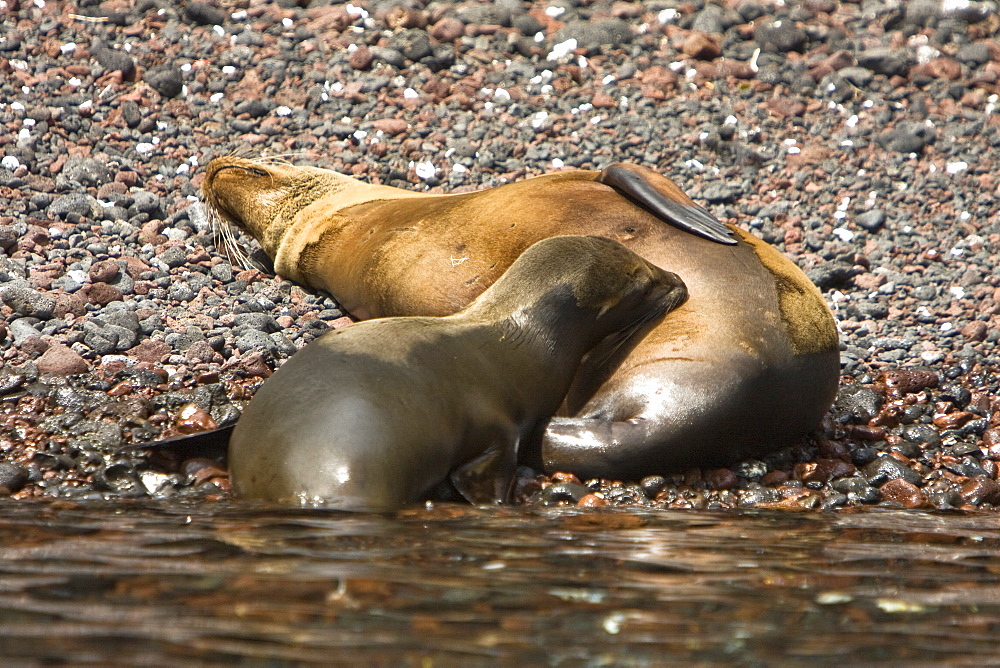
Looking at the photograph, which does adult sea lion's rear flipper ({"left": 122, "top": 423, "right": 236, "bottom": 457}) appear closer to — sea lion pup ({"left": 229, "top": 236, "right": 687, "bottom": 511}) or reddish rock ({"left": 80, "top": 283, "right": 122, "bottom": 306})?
sea lion pup ({"left": 229, "top": 236, "right": 687, "bottom": 511})

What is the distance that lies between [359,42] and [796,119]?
3.42 meters

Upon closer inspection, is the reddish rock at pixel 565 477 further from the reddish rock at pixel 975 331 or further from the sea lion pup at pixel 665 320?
the reddish rock at pixel 975 331

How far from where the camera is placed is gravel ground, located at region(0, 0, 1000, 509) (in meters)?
4.84

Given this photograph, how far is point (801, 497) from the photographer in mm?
4465

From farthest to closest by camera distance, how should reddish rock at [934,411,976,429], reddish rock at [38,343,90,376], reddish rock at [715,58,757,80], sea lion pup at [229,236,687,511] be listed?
reddish rock at [715,58,757,80] < reddish rock at [934,411,976,429] < reddish rock at [38,343,90,376] < sea lion pup at [229,236,687,511]

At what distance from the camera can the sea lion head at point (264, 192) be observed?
7227 mm

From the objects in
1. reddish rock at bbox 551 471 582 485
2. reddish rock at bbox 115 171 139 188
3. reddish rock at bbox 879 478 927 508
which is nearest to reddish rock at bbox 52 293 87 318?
reddish rock at bbox 115 171 139 188

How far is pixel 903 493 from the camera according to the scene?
4.55m

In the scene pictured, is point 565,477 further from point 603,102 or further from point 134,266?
point 603,102

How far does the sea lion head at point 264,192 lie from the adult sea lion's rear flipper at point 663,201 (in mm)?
2276

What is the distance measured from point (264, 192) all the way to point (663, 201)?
299cm

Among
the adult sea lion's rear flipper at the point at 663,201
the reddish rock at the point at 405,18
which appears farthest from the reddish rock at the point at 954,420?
the reddish rock at the point at 405,18

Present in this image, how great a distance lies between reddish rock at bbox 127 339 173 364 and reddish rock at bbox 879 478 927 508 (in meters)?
3.15

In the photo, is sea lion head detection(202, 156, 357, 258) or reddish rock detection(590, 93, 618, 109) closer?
sea lion head detection(202, 156, 357, 258)
